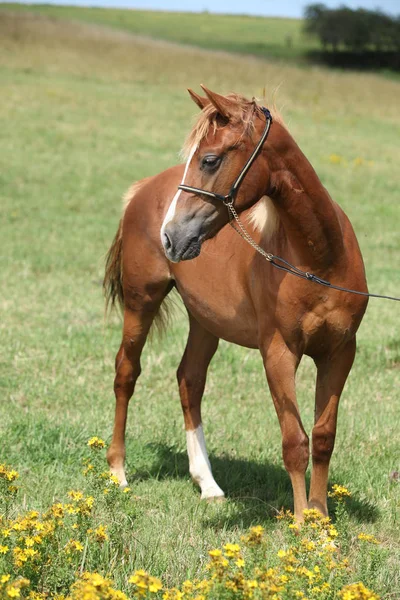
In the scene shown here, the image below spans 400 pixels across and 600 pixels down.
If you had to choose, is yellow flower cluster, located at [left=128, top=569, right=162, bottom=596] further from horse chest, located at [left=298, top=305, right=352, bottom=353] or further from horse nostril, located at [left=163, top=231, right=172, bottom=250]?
horse chest, located at [left=298, top=305, right=352, bottom=353]

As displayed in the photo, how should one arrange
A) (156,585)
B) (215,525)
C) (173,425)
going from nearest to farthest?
(156,585)
(215,525)
(173,425)

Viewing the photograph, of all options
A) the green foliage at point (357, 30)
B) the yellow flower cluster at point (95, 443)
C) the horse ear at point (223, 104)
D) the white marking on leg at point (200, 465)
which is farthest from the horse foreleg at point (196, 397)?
the green foliage at point (357, 30)

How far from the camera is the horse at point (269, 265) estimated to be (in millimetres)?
3775

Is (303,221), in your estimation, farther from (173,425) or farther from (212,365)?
(212,365)

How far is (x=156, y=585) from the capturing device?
8.50 feet

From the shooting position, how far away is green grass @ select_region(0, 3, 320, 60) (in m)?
51.8

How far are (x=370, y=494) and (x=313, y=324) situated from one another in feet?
4.26

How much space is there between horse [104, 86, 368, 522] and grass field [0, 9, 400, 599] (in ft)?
1.47

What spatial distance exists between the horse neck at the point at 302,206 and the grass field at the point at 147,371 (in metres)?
0.60

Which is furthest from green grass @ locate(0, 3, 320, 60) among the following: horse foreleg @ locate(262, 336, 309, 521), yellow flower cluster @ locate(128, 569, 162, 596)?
yellow flower cluster @ locate(128, 569, 162, 596)

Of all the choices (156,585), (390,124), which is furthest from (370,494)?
(390,124)

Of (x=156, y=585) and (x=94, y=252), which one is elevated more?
(x=156, y=585)

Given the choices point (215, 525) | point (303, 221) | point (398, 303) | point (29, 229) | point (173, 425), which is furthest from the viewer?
point (29, 229)

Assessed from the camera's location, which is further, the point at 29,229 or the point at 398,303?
the point at 29,229
